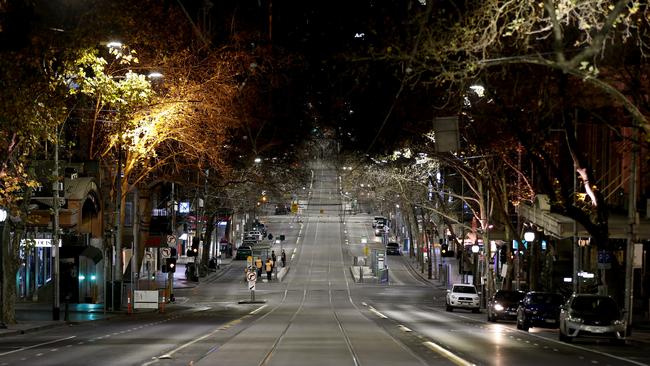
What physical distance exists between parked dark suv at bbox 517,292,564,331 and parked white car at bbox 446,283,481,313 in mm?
15797

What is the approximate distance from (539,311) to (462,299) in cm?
1677

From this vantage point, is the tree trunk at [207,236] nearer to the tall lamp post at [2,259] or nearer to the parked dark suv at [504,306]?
the parked dark suv at [504,306]

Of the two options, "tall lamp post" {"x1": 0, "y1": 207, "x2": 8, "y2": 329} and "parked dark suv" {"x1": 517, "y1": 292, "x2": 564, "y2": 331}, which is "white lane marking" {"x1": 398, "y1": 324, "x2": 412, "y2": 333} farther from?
"tall lamp post" {"x1": 0, "y1": 207, "x2": 8, "y2": 329}

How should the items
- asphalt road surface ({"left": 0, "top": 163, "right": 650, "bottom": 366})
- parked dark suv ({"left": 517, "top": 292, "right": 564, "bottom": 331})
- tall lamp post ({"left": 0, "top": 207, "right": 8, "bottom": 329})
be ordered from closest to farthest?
asphalt road surface ({"left": 0, "top": 163, "right": 650, "bottom": 366}) < tall lamp post ({"left": 0, "top": 207, "right": 8, "bottom": 329}) < parked dark suv ({"left": 517, "top": 292, "right": 564, "bottom": 331})

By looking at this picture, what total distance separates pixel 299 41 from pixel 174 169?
1135 centimetres

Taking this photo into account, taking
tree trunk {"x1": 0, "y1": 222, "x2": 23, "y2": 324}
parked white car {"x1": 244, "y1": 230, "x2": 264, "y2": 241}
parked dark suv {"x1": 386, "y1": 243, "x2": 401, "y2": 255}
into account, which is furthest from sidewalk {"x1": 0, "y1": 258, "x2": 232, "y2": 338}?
parked white car {"x1": 244, "y1": 230, "x2": 264, "y2": 241}

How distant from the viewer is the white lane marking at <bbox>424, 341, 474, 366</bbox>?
70.6ft

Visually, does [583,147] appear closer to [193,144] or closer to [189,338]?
[193,144]

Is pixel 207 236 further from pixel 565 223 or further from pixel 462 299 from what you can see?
pixel 565 223

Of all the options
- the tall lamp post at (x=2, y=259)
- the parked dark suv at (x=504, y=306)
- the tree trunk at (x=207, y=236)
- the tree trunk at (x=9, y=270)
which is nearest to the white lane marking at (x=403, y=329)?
the parked dark suv at (x=504, y=306)

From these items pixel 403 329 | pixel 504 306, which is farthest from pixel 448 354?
pixel 504 306

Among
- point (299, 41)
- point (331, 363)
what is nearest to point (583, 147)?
point (299, 41)

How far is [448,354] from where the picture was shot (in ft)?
77.9

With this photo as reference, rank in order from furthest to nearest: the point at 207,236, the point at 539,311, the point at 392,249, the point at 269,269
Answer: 1. the point at 392,249
2. the point at 207,236
3. the point at 269,269
4. the point at 539,311
